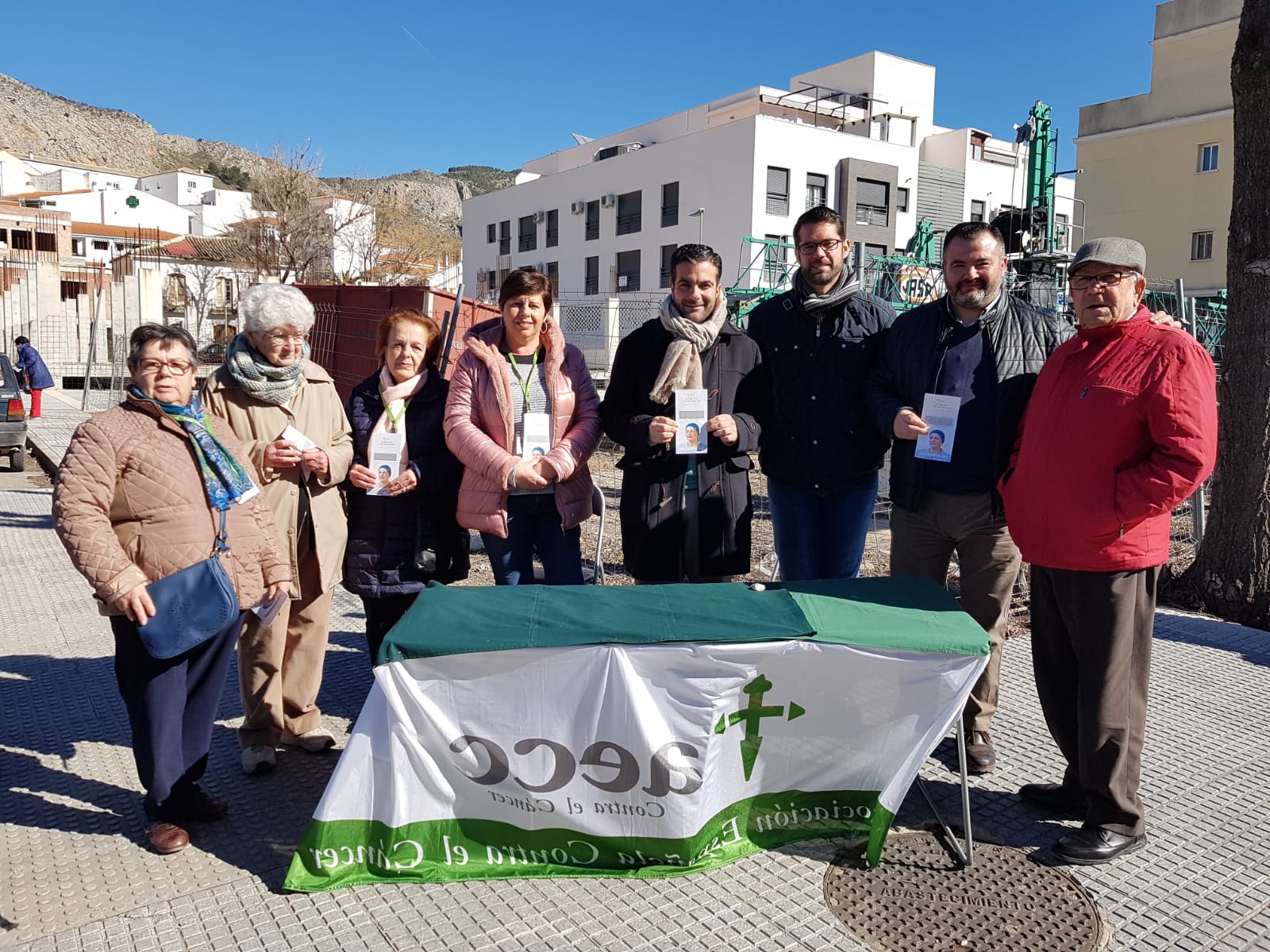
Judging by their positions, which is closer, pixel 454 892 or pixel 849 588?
pixel 454 892

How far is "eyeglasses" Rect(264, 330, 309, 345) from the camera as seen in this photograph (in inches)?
138

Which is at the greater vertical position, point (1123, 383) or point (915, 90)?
point (915, 90)

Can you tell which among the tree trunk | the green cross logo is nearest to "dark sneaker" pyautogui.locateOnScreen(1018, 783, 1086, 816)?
the green cross logo

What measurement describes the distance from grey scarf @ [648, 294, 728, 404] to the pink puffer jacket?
352 mm

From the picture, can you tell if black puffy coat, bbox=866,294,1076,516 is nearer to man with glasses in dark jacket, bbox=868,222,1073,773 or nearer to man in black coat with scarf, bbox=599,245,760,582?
man with glasses in dark jacket, bbox=868,222,1073,773

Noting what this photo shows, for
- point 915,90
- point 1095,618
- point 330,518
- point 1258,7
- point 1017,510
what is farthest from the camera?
point 915,90

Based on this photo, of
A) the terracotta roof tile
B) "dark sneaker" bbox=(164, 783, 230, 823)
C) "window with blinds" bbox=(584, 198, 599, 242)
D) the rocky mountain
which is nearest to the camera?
"dark sneaker" bbox=(164, 783, 230, 823)

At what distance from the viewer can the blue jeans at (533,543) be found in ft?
12.8

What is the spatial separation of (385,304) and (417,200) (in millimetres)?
108594

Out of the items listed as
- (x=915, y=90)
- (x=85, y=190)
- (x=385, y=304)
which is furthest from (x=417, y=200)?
(x=385, y=304)

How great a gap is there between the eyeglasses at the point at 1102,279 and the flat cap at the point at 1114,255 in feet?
0.09

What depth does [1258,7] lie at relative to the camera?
5.48 m

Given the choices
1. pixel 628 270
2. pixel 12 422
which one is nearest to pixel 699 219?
pixel 628 270

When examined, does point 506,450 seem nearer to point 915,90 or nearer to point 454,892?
point 454,892
